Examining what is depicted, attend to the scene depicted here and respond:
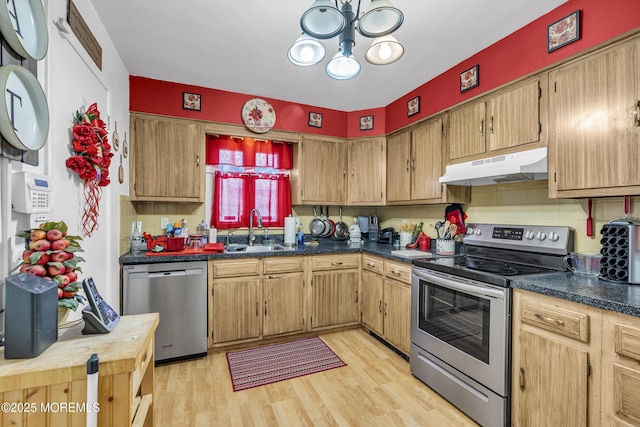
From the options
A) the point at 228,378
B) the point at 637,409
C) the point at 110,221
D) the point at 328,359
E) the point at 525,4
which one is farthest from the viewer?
the point at 328,359

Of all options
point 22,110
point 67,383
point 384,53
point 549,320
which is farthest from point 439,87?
point 67,383

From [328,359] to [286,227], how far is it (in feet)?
4.70

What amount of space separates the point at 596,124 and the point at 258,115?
2.78 metres

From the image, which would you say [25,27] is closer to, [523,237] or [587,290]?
[587,290]

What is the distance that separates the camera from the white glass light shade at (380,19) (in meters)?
1.38

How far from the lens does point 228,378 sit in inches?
92.4

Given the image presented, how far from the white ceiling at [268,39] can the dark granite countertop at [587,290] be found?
1638mm

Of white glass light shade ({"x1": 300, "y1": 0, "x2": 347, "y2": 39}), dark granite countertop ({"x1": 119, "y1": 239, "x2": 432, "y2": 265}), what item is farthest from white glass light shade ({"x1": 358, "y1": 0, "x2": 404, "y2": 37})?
dark granite countertop ({"x1": 119, "y1": 239, "x2": 432, "y2": 265})

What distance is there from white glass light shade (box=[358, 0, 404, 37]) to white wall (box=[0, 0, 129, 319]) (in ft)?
4.61

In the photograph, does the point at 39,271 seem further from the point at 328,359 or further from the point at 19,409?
the point at 328,359

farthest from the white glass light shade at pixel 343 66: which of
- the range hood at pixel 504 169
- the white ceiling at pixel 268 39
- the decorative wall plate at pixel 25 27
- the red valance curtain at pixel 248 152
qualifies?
the red valance curtain at pixel 248 152

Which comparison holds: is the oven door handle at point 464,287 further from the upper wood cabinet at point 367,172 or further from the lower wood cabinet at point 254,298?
the upper wood cabinet at point 367,172

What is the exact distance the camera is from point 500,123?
86.4 inches

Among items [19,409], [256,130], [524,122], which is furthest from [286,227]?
[19,409]
